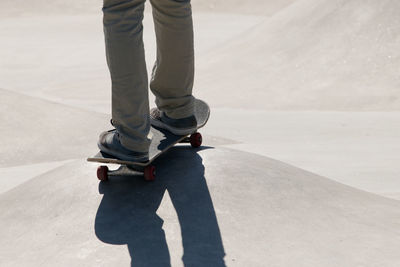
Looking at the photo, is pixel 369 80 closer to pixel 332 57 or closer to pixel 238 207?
pixel 332 57

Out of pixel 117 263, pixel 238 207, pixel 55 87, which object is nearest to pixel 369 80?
pixel 55 87

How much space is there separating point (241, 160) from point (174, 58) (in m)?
0.83

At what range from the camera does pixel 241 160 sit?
4543 mm

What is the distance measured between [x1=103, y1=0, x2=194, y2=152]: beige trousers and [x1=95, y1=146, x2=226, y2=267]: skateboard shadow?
0.30m

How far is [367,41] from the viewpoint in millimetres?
9195

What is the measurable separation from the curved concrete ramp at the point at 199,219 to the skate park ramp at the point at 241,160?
1cm

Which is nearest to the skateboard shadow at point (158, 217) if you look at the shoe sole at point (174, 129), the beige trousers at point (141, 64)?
the shoe sole at point (174, 129)

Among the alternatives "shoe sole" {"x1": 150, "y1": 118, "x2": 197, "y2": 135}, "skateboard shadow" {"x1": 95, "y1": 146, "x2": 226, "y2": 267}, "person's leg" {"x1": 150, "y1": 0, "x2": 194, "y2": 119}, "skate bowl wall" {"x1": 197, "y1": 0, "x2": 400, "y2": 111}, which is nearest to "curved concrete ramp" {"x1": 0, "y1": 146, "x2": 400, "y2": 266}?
"skateboard shadow" {"x1": 95, "y1": 146, "x2": 226, "y2": 267}

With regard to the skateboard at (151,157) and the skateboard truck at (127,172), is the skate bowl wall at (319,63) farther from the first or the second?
the skateboard truck at (127,172)

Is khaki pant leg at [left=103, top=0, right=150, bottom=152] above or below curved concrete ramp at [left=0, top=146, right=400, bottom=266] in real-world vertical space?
above

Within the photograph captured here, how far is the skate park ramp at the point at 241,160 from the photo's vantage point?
3633 mm

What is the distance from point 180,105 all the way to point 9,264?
145cm

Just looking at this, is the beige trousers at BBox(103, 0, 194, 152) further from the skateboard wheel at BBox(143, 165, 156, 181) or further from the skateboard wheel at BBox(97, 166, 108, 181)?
the skateboard wheel at BBox(97, 166, 108, 181)

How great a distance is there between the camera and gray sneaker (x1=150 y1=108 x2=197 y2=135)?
4.43 meters
